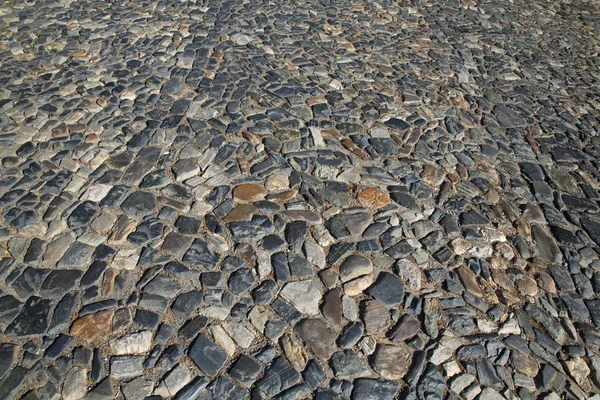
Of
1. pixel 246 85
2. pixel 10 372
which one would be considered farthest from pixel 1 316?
pixel 246 85

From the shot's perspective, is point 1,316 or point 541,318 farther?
point 541,318

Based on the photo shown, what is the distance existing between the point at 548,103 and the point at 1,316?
14.5 ft

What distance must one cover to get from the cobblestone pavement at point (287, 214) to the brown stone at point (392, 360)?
0.4 inches

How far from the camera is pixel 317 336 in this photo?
2748 millimetres

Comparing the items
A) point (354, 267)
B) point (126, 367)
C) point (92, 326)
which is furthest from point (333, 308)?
point (92, 326)

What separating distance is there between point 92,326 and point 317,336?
111cm

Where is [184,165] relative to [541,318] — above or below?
above

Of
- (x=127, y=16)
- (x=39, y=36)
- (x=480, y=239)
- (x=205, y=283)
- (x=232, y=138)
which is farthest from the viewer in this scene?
(x=127, y=16)

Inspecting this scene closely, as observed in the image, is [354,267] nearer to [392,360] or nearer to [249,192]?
[392,360]

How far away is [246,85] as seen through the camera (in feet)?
14.9

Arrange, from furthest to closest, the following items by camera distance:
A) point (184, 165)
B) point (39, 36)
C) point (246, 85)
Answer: point (39, 36)
point (246, 85)
point (184, 165)

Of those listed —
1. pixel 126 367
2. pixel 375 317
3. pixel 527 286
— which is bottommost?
pixel 527 286

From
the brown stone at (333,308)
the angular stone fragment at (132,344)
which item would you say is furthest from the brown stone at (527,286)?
the angular stone fragment at (132,344)

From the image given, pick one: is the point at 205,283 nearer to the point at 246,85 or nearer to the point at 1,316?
the point at 1,316
